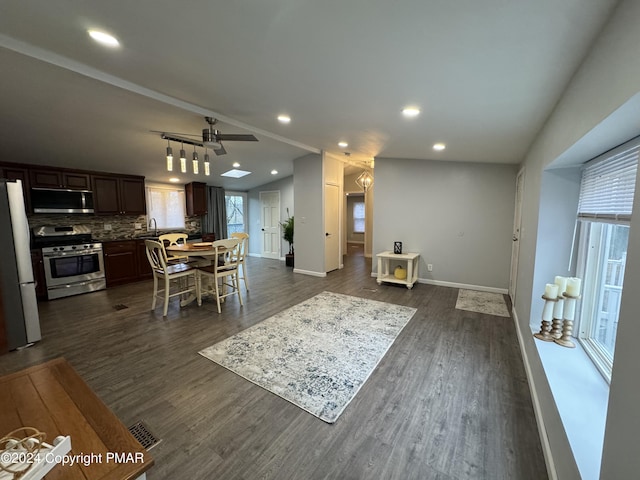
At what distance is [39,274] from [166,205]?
2.76 m

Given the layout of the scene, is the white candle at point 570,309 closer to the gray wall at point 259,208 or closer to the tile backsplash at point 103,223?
the gray wall at point 259,208

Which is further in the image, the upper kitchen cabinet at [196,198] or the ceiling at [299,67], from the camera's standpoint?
the upper kitchen cabinet at [196,198]

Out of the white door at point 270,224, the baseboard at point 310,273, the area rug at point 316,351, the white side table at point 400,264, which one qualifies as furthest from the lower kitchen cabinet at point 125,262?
the white side table at point 400,264

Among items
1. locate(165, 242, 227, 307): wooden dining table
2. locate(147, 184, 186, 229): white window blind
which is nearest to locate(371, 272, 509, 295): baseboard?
locate(165, 242, 227, 307): wooden dining table

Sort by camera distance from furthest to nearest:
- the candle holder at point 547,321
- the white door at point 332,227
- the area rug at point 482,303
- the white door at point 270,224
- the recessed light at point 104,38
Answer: the white door at point 270,224, the white door at point 332,227, the area rug at point 482,303, the candle holder at point 547,321, the recessed light at point 104,38

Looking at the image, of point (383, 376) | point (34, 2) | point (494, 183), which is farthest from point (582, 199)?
point (34, 2)

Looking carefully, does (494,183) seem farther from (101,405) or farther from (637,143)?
(101,405)

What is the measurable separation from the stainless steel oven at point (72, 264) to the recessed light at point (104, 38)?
4.06m

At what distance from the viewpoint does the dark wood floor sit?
1501mm

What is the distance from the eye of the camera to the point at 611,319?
5.32 feet

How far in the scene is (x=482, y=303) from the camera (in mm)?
4090

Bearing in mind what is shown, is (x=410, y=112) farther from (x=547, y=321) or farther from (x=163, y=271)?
(x=163, y=271)

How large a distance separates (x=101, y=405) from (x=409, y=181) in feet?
17.1

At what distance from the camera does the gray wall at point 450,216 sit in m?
4.56
